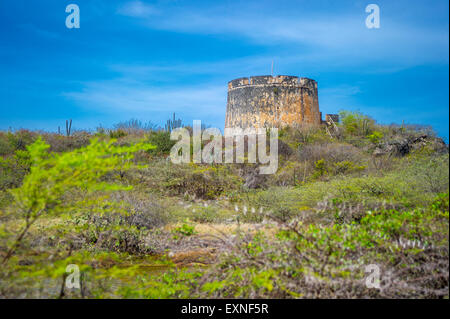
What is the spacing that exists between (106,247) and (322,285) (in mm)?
5096

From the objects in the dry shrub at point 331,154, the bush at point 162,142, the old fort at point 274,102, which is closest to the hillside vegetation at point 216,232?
the dry shrub at point 331,154

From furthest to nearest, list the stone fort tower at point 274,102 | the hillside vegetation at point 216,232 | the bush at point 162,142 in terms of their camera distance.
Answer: the stone fort tower at point 274,102, the bush at point 162,142, the hillside vegetation at point 216,232

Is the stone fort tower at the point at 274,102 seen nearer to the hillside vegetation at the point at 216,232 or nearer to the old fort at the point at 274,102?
the old fort at the point at 274,102

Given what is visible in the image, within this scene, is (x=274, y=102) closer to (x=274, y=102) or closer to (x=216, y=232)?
(x=274, y=102)

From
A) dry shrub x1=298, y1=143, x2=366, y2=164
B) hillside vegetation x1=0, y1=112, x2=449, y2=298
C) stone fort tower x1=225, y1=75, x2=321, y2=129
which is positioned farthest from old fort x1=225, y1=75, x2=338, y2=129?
hillside vegetation x1=0, y1=112, x2=449, y2=298

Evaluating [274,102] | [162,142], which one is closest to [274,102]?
[274,102]

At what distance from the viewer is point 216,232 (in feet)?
27.0

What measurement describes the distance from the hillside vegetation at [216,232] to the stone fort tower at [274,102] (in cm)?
742

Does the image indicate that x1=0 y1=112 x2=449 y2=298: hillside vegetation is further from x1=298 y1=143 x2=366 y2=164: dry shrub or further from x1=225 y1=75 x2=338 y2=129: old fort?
x1=225 y1=75 x2=338 y2=129: old fort

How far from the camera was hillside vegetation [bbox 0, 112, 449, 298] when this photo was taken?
396 cm

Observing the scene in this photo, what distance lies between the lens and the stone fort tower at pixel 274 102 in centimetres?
2220

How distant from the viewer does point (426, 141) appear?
16594mm
